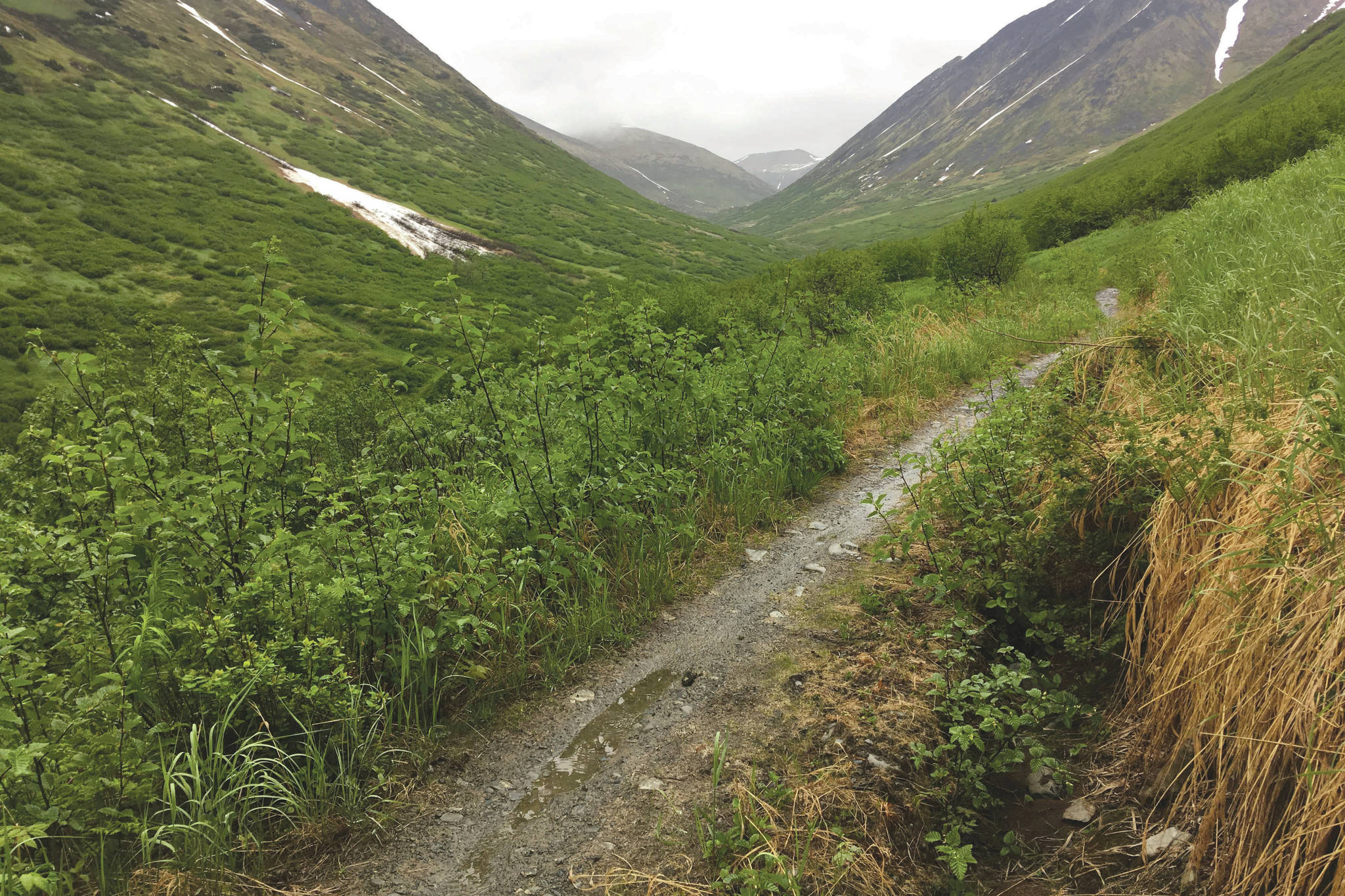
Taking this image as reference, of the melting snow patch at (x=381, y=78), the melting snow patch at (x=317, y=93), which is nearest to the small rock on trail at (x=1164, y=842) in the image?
the melting snow patch at (x=317, y=93)

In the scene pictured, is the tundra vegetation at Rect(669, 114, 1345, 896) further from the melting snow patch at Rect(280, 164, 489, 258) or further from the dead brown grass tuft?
the melting snow patch at Rect(280, 164, 489, 258)

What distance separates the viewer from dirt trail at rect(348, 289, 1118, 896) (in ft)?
9.55

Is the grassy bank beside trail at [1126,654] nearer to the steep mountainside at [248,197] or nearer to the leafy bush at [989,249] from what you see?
the leafy bush at [989,249]

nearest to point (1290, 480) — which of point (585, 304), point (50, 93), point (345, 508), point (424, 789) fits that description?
point (424, 789)

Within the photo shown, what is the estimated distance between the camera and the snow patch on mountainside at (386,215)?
7488 cm

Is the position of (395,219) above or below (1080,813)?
above

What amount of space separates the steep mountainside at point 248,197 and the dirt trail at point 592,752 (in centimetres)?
2900

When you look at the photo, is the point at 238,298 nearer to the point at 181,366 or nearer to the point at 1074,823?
the point at 181,366

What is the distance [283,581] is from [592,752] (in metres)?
2.15

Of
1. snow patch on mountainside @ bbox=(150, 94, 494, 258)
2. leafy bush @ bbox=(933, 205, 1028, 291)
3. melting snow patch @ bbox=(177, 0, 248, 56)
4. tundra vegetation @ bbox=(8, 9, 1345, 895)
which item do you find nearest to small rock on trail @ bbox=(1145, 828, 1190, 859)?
tundra vegetation @ bbox=(8, 9, 1345, 895)

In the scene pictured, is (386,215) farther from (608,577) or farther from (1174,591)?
(1174,591)

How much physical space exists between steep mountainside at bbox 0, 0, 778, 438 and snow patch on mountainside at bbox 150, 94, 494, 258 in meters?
0.36

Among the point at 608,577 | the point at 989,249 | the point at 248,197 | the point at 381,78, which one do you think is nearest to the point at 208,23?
the point at 381,78

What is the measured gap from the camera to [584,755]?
11.8ft
